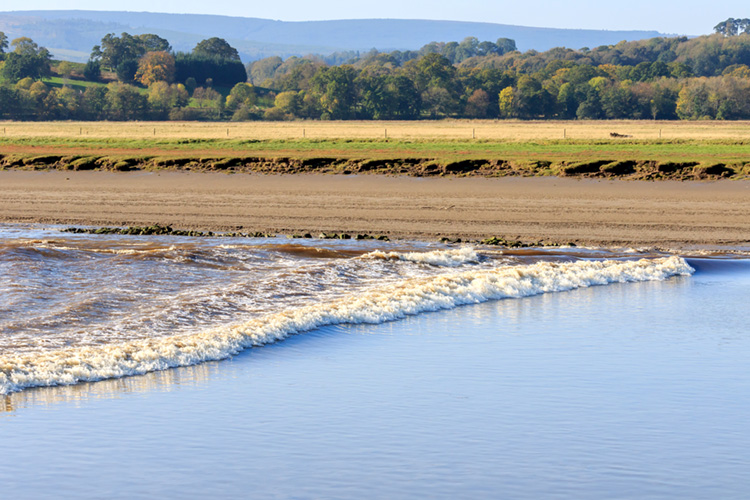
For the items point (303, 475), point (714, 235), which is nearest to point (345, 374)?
point (303, 475)

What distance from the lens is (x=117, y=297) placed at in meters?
13.6

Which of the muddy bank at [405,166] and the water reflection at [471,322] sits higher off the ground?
the muddy bank at [405,166]

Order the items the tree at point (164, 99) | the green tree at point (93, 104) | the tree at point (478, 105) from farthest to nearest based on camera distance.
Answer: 1. the tree at point (478, 105)
2. the tree at point (164, 99)
3. the green tree at point (93, 104)

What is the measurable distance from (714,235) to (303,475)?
54.7ft

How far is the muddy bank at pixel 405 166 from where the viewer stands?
30.2m

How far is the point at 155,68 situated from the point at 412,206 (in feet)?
456

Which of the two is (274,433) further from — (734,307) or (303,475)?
(734,307)

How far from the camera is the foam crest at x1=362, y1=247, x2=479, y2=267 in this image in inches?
686

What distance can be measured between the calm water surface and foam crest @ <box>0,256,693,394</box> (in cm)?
22

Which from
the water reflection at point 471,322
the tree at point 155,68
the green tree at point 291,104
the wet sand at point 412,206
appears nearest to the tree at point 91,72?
the tree at point 155,68

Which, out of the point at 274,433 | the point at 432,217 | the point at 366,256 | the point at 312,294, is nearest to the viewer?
the point at 274,433

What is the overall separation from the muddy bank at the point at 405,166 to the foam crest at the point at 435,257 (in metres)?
14.0

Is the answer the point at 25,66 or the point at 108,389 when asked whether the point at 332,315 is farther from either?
the point at 25,66

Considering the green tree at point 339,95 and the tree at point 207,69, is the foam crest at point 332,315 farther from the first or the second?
the tree at point 207,69
